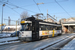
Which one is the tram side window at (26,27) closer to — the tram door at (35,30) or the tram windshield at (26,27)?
the tram windshield at (26,27)

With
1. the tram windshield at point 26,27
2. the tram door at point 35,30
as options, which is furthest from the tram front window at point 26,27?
the tram door at point 35,30

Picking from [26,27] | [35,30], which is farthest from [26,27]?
[35,30]

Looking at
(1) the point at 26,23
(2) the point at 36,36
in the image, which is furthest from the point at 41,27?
(1) the point at 26,23

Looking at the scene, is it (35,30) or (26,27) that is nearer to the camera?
(26,27)

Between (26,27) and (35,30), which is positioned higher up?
(26,27)

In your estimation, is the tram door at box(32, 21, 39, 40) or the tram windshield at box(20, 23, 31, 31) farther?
the tram door at box(32, 21, 39, 40)

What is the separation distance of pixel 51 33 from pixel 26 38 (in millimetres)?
7225

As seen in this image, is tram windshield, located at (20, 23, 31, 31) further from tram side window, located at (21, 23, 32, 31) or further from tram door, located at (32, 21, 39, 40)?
tram door, located at (32, 21, 39, 40)

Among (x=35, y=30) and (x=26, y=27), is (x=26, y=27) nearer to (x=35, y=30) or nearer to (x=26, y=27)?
(x=26, y=27)

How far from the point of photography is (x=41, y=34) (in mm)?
14211

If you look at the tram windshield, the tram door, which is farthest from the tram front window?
the tram door

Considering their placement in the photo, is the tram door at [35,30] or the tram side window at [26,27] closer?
the tram side window at [26,27]

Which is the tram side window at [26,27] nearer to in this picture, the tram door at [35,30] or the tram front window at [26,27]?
the tram front window at [26,27]

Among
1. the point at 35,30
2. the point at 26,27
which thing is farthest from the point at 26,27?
the point at 35,30
